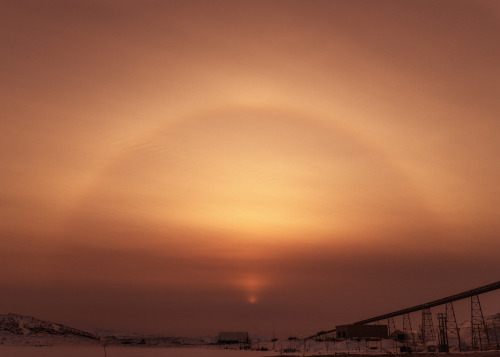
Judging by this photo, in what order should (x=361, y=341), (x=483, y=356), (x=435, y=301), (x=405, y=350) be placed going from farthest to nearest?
(x=361, y=341) → (x=435, y=301) → (x=405, y=350) → (x=483, y=356)

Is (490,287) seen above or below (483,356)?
above

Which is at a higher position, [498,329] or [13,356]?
[498,329]

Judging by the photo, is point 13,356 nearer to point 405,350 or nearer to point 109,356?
point 109,356

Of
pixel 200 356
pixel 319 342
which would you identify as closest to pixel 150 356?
pixel 200 356

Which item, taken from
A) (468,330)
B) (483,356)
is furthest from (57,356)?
(468,330)

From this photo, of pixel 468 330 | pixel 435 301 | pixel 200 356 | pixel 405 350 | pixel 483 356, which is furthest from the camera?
pixel 468 330

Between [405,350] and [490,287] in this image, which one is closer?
[490,287]

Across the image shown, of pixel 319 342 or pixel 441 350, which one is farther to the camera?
pixel 319 342

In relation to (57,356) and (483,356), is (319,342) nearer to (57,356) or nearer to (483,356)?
(57,356)

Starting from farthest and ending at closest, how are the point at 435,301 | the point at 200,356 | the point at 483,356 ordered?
1. the point at 435,301
2. the point at 200,356
3. the point at 483,356
